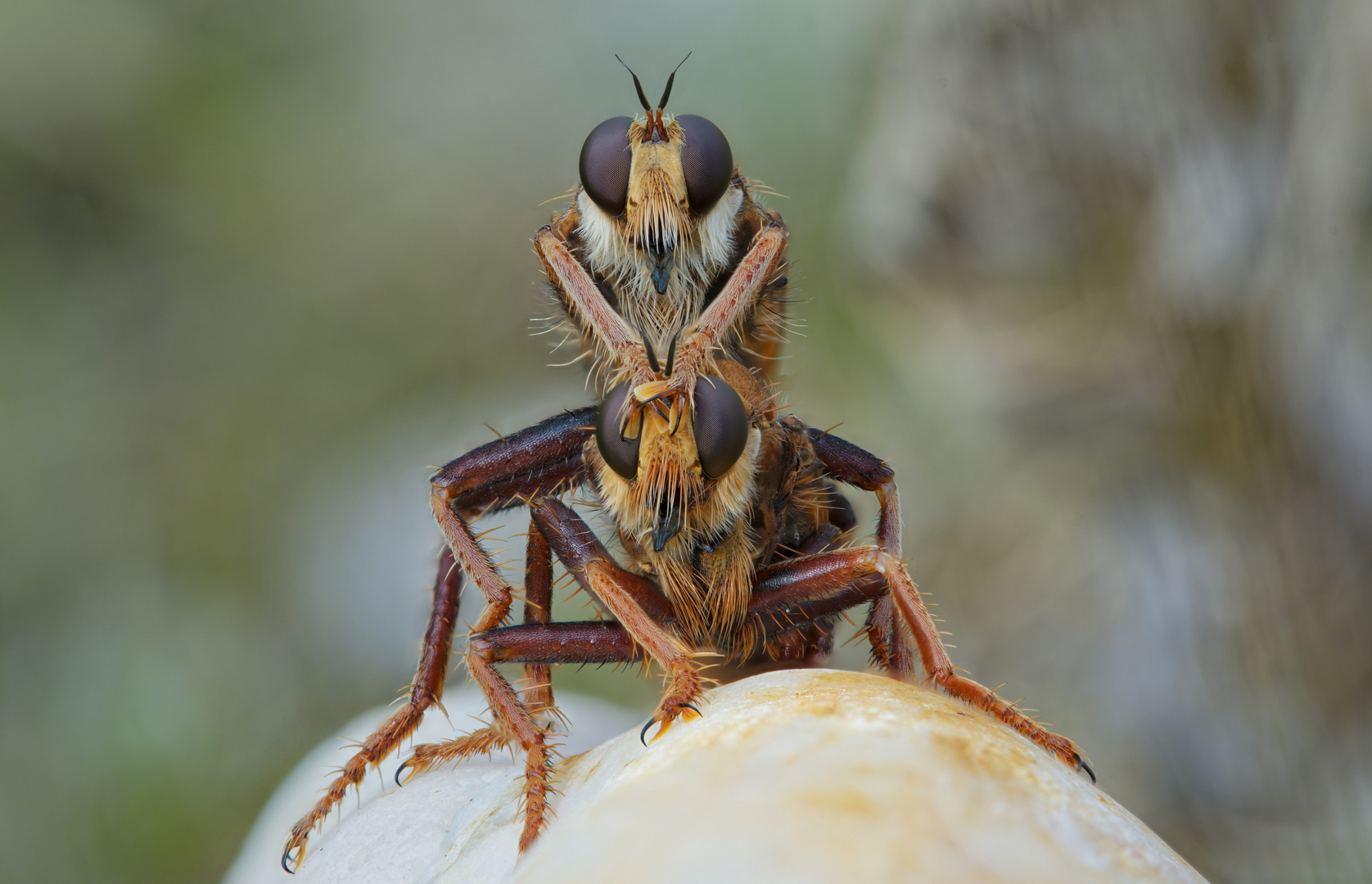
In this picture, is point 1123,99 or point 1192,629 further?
point 1192,629

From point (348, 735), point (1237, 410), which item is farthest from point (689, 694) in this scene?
point (1237, 410)

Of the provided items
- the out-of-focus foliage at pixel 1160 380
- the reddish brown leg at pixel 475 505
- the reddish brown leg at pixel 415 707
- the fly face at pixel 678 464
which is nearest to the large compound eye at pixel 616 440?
the fly face at pixel 678 464

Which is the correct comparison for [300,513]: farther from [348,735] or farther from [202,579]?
[348,735]

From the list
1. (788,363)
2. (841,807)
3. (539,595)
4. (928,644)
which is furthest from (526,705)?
(788,363)

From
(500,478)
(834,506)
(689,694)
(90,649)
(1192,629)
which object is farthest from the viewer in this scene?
(90,649)

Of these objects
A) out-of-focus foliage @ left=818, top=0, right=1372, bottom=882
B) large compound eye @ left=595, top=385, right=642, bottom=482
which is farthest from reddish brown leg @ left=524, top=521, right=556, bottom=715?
out-of-focus foliage @ left=818, top=0, right=1372, bottom=882

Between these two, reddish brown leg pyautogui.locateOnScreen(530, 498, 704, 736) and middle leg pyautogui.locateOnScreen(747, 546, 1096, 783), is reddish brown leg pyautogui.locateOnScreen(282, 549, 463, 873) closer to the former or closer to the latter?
reddish brown leg pyautogui.locateOnScreen(530, 498, 704, 736)
